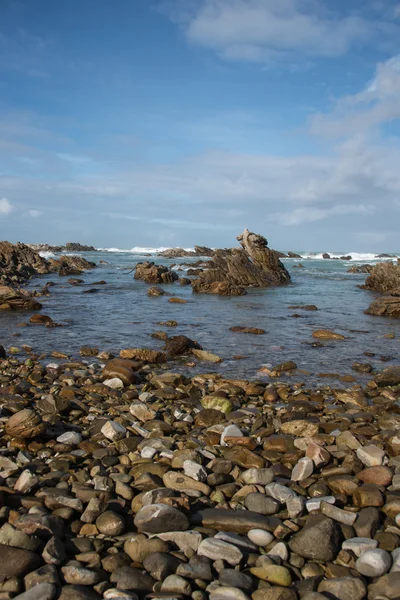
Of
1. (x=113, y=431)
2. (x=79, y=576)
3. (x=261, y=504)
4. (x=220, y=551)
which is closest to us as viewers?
(x=79, y=576)

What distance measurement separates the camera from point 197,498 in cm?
439

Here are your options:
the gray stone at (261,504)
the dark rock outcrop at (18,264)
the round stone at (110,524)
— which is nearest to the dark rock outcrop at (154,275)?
the dark rock outcrop at (18,264)

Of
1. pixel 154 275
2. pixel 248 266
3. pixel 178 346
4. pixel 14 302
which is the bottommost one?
pixel 178 346

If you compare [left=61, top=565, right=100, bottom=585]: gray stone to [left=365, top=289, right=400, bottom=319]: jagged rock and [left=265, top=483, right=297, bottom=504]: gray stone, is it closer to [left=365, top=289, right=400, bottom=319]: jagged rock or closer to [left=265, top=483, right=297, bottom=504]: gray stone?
[left=265, top=483, right=297, bottom=504]: gray stone

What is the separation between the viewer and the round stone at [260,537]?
3.75 metres

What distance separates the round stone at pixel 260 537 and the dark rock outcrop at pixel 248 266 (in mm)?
28262

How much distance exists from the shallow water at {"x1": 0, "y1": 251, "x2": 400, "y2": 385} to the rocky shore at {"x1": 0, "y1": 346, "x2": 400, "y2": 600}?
3.26 meters

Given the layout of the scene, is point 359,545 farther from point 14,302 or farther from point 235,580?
point 14,302

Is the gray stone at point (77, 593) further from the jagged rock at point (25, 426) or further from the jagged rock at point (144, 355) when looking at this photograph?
the jagged rock at point (144, 355)

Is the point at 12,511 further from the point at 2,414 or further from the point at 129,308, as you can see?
the point at 129,308

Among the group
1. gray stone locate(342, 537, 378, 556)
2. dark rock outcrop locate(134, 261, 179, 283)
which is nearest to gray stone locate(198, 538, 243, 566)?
gray stone locate(342, 537, 378, 556)

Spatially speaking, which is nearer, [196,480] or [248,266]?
[196,480]

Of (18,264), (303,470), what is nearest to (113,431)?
(303,470)

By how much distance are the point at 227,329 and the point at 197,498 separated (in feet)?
36.9
